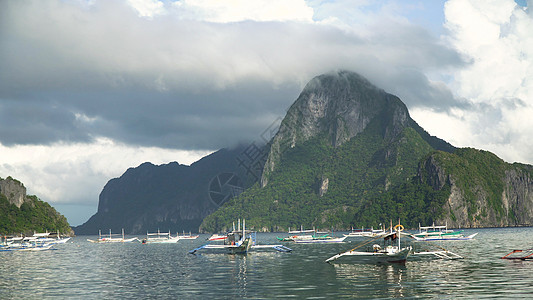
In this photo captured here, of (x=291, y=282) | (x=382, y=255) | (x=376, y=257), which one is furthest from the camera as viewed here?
(x=376, y=257)

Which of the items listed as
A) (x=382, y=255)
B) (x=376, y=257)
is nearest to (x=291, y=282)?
(x=382, y=255)

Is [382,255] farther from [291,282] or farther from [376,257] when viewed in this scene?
[291,282]

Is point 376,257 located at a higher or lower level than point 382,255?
lower

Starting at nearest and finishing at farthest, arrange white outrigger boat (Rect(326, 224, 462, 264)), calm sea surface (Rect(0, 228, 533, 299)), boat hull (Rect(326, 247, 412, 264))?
calm sea surface (Rect(0, 228, 533, 299)) → boat hull (Rect(326, 247, 412, 264)) → white outrigger boat (Rect(326, 224, 462, 264))

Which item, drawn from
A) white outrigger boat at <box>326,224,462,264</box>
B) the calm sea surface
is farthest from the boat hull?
A: the calm sea surface

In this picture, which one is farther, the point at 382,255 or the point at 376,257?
the point at 376,257

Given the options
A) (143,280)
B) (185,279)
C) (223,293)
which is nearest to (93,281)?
(143,280)

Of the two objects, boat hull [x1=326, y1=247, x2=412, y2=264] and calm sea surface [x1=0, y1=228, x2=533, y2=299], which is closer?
calm sea surface [x1=0, y1=228, x2=533, y2=299]

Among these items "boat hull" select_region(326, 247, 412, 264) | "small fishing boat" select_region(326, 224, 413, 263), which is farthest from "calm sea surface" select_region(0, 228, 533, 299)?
"small fishing boat" select_region(326, 224, 413, 263)

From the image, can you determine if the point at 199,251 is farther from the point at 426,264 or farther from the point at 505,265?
the point at 505,265

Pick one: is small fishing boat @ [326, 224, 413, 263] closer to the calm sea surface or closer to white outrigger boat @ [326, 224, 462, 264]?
Result: white outrigger boat @ [326, 224, 462, 264]

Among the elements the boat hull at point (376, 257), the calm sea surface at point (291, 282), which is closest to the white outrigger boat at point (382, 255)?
the boat hull at point (376, 257)

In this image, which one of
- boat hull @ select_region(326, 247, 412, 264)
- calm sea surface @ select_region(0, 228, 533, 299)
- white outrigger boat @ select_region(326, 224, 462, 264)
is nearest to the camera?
calm sea surface @ select_region(0, 228, 533, 299)

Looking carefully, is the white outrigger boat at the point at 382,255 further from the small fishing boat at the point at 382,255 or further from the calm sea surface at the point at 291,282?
the calm sea surface at the point at 291,282
